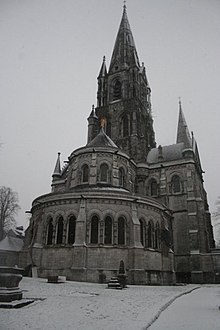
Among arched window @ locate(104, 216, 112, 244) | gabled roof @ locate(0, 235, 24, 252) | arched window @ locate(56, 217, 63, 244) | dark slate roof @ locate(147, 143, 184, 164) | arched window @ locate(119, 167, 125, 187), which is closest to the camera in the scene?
arched window @ locate(104, 216, 112, 244)

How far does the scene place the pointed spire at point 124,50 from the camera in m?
47.1

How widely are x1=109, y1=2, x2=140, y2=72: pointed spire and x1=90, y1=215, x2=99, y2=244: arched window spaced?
102 feet

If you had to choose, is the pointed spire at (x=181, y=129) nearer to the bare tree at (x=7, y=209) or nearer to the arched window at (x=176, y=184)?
the arched window at (x=176, y=184)

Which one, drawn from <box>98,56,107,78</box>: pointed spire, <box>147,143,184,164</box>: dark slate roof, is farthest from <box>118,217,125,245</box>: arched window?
<box>98,56,107,78</box>: pointed spire

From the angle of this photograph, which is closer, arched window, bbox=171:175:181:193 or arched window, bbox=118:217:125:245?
A: arched window, bbox=118:217:125:245

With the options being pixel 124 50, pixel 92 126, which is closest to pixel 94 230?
pixel 92 126

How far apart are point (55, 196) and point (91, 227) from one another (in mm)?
4233

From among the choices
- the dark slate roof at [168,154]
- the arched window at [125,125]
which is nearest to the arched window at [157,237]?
the dark slate roof at [168,154]

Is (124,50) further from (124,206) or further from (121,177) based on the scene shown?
(124,206)

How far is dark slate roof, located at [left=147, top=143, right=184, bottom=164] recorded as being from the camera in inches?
1485

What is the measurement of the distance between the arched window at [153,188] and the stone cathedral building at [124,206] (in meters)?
0.13

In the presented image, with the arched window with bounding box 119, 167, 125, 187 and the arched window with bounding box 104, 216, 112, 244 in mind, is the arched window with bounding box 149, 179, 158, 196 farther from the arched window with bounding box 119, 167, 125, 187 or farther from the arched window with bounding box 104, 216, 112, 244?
the arched window with bounding box 104, 216, 112, 244

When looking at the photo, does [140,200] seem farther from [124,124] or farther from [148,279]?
[124,124]

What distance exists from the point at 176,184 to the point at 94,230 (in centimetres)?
1614
